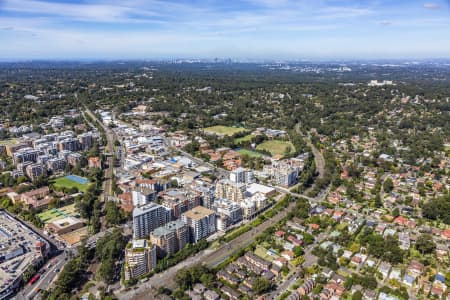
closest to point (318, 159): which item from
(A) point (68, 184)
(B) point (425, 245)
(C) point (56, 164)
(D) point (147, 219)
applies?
(B) point (425, 245)

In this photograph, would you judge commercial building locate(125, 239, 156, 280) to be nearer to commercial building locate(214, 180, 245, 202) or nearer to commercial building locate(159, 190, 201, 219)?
commercial building locate(159, 190, 201, 219)

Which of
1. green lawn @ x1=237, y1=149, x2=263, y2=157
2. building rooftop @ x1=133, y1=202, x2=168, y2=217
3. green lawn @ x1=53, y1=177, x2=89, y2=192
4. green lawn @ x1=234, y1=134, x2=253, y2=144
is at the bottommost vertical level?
green lawn @ x1=53, y1=177, x2=89, y2=192

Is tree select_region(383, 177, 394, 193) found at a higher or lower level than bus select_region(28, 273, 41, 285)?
higher

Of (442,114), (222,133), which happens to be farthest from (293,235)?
(442,114)

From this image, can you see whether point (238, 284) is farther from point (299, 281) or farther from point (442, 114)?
point (442, 114)

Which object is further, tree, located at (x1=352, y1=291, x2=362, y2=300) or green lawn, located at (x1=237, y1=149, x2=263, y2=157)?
green lawn, located at (x1=237, y1=149, x2=263, y2=157)

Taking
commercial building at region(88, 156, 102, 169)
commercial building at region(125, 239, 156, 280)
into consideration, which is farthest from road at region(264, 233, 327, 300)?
commercial building at region(88, 156, 102, 169)

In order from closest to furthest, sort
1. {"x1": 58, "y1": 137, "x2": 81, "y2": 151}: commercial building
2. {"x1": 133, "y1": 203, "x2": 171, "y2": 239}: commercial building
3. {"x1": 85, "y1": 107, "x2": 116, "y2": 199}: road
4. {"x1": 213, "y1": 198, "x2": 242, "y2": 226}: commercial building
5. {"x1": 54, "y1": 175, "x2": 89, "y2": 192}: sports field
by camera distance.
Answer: {"x1": 133, "y1": 203, "x2": 171, "y2": 239}: commercial building → {"x1": 213, "y1": 198, "x2": 242, "y2": 226}: commercial building → {"x1": 85, "y1": 107, "x2": 116, "y2": 199}: road → {"x1": 54, "y1": 175, "x2": 89, "y2": 192}: sports field → {"x1": 58, "y1": 137, "x2": 81, "y2": 151}: commercial building
